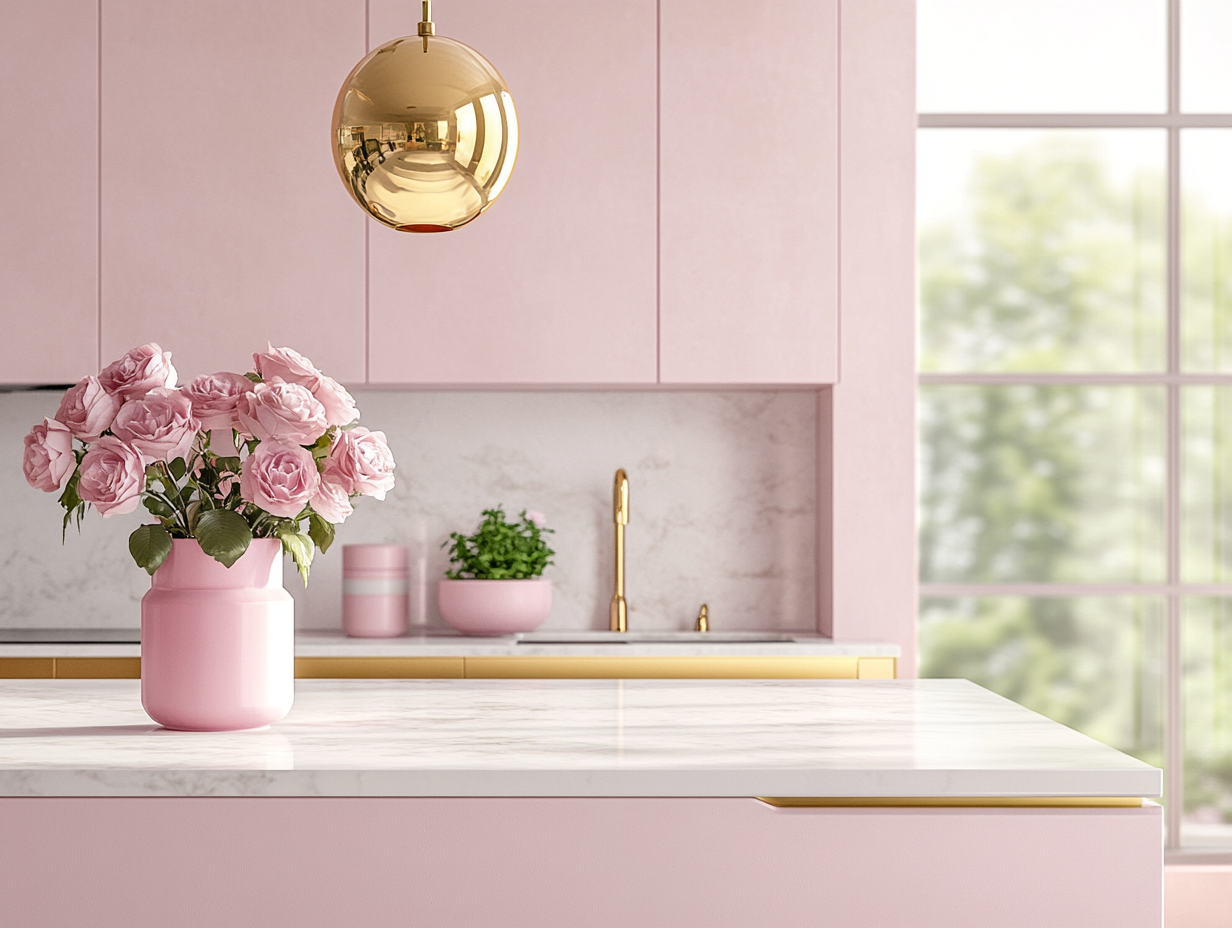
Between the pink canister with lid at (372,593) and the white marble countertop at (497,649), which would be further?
the pink canister with lid at (372,593)

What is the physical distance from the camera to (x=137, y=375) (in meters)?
1.37

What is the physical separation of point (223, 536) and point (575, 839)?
0.54 metres

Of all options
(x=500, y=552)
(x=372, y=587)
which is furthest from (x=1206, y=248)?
(x=372, y=587)

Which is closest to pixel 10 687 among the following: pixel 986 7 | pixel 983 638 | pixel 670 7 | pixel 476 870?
pixel 476 870

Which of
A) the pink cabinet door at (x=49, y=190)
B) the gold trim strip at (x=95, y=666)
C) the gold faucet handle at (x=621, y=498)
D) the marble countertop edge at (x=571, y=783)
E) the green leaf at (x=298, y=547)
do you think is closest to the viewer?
the marble countertop edge at (x=571, y=783)

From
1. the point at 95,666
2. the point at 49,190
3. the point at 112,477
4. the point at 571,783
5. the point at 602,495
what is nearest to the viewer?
the point at 571,783

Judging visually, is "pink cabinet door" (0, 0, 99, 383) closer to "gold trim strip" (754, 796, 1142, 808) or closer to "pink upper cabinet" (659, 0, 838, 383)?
"pink upper cabinet" (659, 0, 838, 383)

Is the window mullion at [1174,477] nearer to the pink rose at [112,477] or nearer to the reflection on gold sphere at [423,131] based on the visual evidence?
the reflection on gold sphere at [423,131]

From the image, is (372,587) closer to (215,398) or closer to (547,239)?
(547,239)

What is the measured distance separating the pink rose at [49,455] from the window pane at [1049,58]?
2792 mm

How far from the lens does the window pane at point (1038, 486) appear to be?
3.46 m

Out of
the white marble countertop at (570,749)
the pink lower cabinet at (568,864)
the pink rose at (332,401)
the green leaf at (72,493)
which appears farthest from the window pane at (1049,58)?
the green leaf at (72,493)

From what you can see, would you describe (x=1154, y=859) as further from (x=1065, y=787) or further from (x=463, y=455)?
(x=463, y=455)

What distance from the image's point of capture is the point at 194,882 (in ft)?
4.04
